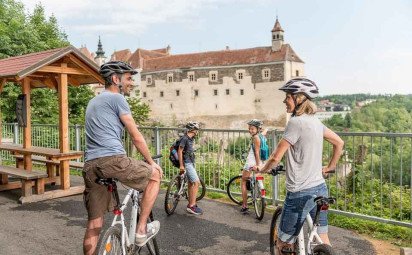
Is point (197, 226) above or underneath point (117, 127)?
underneath

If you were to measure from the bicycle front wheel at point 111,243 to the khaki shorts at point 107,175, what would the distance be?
40 centimetres

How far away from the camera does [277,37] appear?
7800cm

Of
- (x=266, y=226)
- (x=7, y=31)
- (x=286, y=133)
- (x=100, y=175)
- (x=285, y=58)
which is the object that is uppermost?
(x=285, y=58)

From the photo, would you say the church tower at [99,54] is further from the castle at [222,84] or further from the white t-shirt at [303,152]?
the white t-shirt at [303,152]

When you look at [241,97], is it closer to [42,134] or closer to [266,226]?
[42,134]

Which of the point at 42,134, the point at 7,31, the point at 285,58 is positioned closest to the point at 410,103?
the point at 285,58

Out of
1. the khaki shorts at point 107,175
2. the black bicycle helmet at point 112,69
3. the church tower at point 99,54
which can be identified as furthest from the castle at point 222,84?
the khaki shorts at point 107,175

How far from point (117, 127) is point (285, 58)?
70851 mm

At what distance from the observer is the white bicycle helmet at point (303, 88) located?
3684mm

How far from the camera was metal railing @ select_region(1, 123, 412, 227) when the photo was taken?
6.72 metres

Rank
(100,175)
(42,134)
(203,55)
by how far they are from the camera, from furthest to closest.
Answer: (203,55) → (42,134) → (100,175)

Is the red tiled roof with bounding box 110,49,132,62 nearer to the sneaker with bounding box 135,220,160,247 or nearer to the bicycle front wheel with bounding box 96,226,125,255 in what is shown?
the sneaker with bounding box 135,220,160,247

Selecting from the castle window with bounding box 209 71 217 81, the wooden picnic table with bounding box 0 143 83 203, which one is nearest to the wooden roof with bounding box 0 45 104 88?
the wooden picnic table with bounding box 0 143 83 203

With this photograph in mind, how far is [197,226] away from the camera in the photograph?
679 cm
